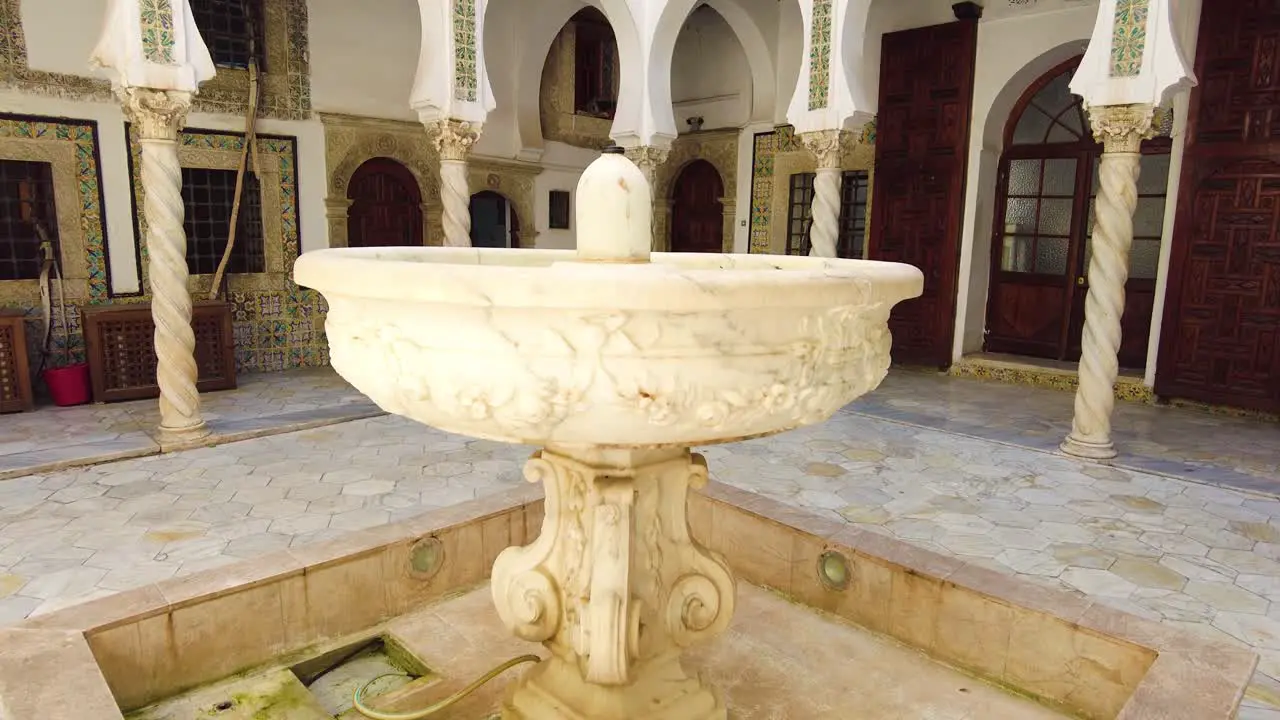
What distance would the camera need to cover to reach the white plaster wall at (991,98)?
27.2 feet

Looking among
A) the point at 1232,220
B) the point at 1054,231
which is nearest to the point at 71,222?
the point at 1054,231

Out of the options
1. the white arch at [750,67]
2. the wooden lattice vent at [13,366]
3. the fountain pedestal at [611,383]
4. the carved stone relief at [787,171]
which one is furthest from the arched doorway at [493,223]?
the fountain pedestal at [611,383]

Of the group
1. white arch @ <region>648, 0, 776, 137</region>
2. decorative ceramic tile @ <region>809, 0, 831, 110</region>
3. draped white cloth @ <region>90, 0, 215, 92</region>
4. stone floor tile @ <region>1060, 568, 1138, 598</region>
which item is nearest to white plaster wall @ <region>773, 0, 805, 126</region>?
white arch @ <region>648, 0, 776, 137</region>

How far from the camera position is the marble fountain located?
1504mm

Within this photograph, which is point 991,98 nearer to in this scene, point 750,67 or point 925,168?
point 925,168

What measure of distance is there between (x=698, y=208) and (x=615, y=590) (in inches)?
413

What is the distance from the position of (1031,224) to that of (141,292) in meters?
9.76

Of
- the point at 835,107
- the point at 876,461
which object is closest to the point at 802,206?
the point at 835,107

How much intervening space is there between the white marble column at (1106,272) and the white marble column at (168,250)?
6.60m

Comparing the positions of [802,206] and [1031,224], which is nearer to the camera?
[1031,224]

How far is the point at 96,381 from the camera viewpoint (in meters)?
7.18

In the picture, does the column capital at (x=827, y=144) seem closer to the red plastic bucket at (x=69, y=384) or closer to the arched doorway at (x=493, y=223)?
the arched doorway at (x=493, y=223)

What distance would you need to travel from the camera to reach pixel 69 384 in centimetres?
709

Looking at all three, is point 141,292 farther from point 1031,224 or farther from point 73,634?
point 1031,224
